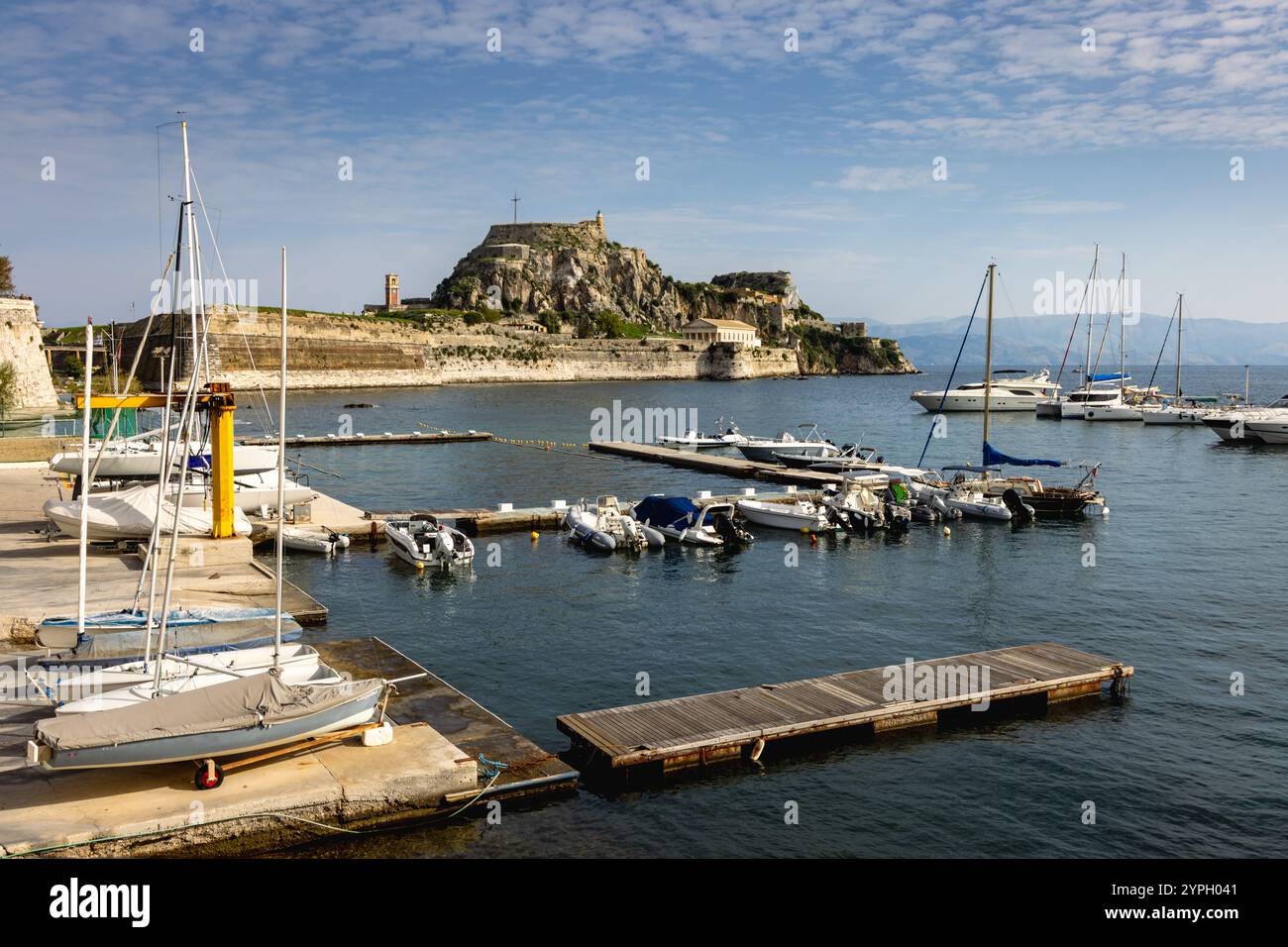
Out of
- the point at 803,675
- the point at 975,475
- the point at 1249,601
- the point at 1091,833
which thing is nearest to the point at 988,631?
the point at 803,675

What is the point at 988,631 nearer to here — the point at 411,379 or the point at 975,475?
the point at 975,475

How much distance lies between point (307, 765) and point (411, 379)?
123 meters

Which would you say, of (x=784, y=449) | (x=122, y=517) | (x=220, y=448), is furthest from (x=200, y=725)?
(x=784, y=449)

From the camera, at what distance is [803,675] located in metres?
19.3

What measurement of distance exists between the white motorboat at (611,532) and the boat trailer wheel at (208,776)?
19.3m

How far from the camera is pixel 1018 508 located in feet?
126

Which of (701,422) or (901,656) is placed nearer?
(901,656)

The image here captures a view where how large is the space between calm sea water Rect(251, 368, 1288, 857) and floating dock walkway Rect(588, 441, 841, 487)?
2.38 meters

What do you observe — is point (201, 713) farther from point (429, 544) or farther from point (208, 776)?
point (429, 544)

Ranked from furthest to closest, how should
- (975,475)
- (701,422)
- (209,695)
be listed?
(701,422)
(975,475)
(209,695)

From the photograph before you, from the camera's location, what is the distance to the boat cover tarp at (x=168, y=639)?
1541 cm

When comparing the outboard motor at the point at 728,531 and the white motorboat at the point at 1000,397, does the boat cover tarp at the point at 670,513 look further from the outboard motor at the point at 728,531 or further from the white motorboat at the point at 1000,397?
the white motorboat at the point at 1000,397

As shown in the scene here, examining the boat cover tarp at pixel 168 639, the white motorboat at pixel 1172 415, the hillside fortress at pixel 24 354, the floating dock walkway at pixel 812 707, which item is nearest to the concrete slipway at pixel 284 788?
the boat cover tarp at pixel 168 639

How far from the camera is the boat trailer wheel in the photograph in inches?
478
